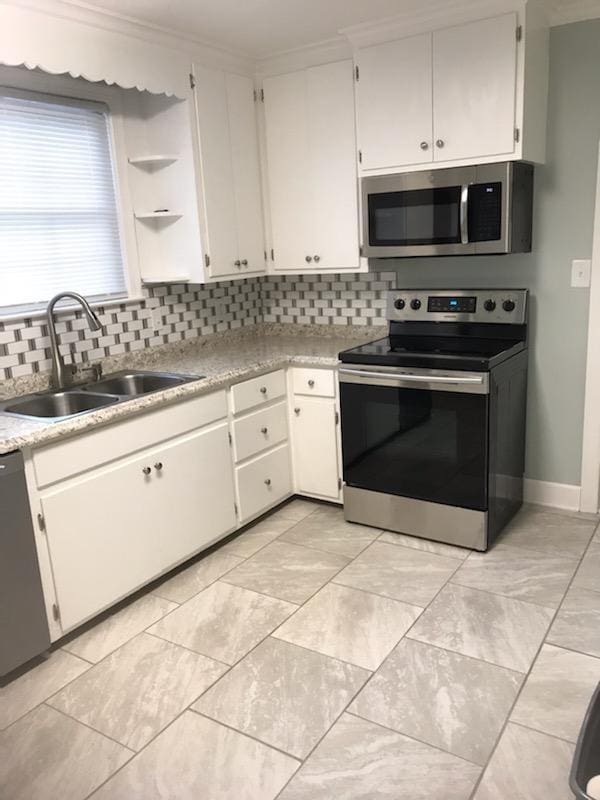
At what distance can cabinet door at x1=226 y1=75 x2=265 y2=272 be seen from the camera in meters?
3.38

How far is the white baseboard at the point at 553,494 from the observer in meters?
3.35

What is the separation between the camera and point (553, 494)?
3.40 m

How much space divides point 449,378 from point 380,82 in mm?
1419

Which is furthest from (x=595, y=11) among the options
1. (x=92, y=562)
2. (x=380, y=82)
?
(x=92, y=562)

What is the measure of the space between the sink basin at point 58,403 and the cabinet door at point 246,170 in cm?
116

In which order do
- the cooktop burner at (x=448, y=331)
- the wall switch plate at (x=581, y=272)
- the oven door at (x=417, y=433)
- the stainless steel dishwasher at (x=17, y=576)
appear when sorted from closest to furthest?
1. the stainless steel dishwasher at (x=17, y=576)
2. the oven door at (x=417, y=433)
3. the cooktop burner at (x=448, y=331)
4. the wall switch plate at (x=581, y=272)

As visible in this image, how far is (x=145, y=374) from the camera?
308 cm

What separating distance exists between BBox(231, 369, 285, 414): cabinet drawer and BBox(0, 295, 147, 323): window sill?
0.71 meters

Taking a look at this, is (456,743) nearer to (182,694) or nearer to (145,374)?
(182,694)

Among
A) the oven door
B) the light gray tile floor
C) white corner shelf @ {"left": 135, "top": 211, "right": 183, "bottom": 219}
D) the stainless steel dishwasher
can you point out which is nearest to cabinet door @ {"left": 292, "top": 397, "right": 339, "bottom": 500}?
the oven door

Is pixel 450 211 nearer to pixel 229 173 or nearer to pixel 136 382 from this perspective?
pixel 229 173

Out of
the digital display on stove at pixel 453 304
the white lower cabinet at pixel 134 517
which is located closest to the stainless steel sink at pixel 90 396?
the white lower cabinet at pixel 134 517

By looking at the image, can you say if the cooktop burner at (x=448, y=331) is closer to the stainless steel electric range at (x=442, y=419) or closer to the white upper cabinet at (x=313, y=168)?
the stainless steel electric range at (x=442, y=419)

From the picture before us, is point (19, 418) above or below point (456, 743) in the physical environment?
above
